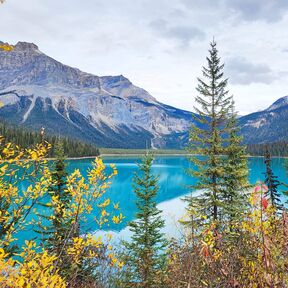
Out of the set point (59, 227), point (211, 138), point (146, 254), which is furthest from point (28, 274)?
point (211, 138)

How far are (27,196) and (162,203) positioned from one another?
57.5 m

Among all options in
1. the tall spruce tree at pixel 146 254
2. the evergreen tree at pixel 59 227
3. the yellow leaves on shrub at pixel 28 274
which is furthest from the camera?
the tall spruce tree at pixel 146 254

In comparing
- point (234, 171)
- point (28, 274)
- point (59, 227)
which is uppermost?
point (28, 274)

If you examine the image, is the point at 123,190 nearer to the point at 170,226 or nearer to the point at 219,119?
the point at 170,226

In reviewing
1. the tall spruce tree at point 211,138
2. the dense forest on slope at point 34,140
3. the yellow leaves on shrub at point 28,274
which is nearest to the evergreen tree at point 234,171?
the tall spruce tree at point 211,138

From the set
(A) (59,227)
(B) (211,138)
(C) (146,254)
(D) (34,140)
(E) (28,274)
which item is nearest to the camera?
(E) (28,274)

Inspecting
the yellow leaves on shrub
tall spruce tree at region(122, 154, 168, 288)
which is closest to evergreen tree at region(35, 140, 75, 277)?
the yellow leaves on shrub

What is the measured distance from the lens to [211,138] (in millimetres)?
23359

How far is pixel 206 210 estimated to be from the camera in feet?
75.2

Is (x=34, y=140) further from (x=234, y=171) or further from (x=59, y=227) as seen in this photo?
(x=59, y=227)

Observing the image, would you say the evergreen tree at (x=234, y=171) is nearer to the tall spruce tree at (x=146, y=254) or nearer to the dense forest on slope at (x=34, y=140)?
the tall spruce tree at (x=146, y=254)

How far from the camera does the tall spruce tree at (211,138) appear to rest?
2270cm

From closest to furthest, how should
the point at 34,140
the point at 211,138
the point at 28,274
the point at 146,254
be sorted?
the point at 28,274
the point at 146,254
the point at 211,138
the point at 34,140

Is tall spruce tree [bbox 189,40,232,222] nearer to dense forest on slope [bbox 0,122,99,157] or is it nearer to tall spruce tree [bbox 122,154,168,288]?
tall spruce tree [bbox 122,154,168,288]
